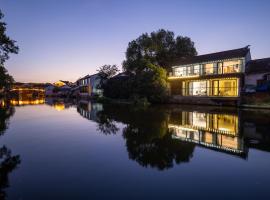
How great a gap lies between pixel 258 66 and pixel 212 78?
267 inches

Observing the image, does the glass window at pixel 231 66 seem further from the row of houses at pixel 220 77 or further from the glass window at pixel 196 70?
the glass window at pixel 196 70

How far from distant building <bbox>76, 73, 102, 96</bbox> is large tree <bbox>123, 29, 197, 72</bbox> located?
536 inches

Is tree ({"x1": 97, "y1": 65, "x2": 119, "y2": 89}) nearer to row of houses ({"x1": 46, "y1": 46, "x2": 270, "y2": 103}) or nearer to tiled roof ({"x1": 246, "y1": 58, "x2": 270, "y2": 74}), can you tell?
row of houses ({"x1": 46, "y1": 46, "x2": 270, "y2": 103})

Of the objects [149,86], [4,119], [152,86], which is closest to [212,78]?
[152,86]

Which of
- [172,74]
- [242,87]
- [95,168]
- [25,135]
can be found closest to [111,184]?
[95,168]

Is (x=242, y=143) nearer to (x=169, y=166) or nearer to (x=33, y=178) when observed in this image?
(x=169, y=166)

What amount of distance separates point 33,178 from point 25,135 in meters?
6.68

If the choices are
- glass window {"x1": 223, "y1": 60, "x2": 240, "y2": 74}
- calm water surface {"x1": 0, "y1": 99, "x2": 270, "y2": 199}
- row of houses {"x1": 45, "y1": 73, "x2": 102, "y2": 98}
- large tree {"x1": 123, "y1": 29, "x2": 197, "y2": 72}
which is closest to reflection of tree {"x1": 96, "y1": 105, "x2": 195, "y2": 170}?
calm water surface {"x1": 0, "y1": 99, "x2": 270, "y2": 199}

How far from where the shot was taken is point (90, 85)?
6612cm

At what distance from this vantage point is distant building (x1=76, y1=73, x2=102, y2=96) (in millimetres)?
64312

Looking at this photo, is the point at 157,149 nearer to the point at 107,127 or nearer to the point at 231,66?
the point at 107,127

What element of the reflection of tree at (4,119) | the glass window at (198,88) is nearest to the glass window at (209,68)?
the glass window at (198,88)

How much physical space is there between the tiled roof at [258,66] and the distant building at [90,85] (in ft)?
127

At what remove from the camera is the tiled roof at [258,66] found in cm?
3133
